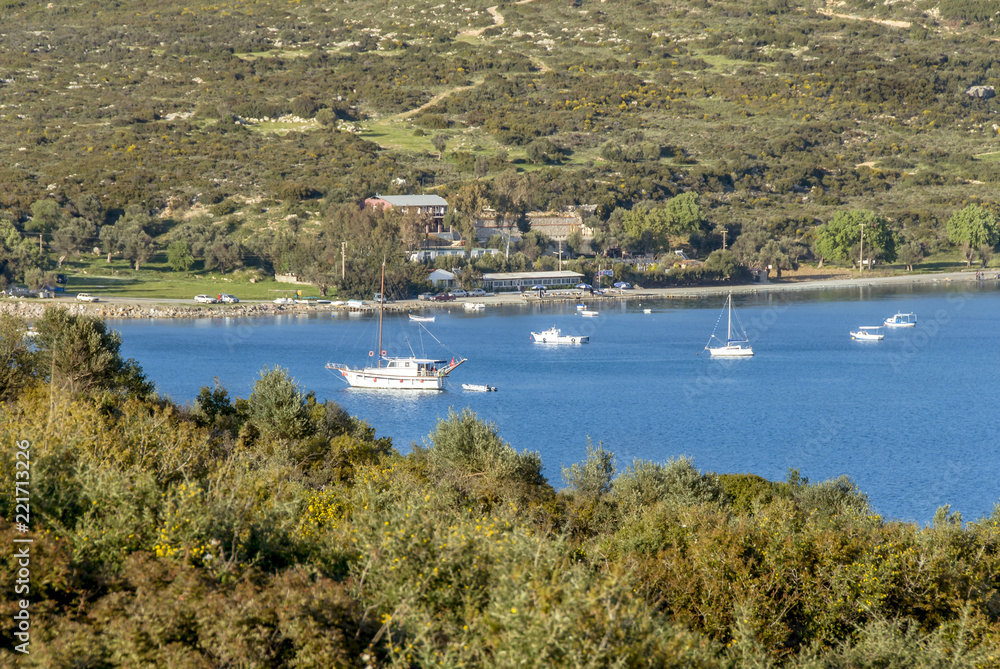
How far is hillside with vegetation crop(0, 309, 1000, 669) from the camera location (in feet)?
24.7

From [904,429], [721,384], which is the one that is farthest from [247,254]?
[904,429]

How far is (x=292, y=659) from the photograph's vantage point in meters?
7.65

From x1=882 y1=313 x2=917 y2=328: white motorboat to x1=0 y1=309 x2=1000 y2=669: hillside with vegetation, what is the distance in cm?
5624

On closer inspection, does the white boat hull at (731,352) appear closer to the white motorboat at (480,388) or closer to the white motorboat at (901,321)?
the white motorboat at (901,321)

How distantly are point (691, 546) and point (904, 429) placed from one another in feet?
102

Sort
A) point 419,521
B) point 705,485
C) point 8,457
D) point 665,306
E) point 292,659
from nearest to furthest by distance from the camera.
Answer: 1. point 292,659
2. point 419,521
3. point 8,457
4. point 705,485
5. point 665,306

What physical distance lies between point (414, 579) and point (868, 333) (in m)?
63.8

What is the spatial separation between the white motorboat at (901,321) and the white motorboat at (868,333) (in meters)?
1.21

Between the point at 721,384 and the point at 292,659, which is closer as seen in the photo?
the point at 292,659

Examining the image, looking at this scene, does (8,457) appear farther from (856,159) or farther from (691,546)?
(856,159)

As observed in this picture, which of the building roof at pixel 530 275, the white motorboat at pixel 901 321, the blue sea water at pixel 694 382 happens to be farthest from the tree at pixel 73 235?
the white motorboat at pixel 901 321

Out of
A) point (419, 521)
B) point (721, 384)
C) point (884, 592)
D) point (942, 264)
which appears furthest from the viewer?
point (942, 264)
